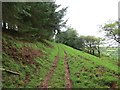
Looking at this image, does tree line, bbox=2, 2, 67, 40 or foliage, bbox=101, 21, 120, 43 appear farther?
foliage, bbox=101, 21, 120, 43

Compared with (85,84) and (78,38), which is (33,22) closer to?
(85,84)

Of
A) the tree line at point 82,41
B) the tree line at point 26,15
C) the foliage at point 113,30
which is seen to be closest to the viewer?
the tree line at point 26,15

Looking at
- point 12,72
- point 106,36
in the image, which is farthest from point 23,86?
point 106,36

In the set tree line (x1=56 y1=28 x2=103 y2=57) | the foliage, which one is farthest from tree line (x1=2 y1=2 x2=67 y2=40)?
tree line (x1=56 y1=28 x2=103 y2=57)

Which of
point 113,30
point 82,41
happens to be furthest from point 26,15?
point 82,41

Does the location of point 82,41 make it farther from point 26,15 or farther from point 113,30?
point 26,15

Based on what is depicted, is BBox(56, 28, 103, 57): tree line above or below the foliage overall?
below

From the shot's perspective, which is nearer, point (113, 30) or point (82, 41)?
point (113, 30)

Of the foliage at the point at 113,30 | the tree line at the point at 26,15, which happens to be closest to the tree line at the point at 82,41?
the foliage at the point at 113,30

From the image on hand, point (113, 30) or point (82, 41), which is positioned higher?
point (113, 30)

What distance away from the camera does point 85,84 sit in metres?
12.9

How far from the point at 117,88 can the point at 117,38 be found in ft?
56.2

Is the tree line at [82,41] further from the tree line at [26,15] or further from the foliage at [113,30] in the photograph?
the tree line at [26,15]

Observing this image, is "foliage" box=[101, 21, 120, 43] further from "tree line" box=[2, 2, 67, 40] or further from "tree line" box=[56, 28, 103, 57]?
"tree line" box=[56, 28, 103, 57]
